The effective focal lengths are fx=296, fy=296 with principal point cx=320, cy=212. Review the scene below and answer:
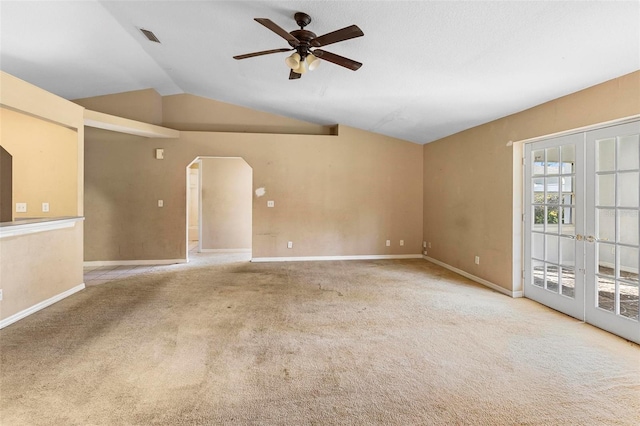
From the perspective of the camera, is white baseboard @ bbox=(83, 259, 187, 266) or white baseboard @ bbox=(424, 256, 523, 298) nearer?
white baseboard @ bbox=(424, 256, 523, 298)

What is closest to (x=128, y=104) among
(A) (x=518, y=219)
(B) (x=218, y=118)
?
(B) (x=218, y=118)

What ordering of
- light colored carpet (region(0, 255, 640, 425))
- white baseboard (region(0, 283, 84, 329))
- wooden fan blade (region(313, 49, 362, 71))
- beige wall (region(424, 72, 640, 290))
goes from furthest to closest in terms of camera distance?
white baseboard (region(0, 283, 84, 329))
beige wall (region(424, 72, 640, 290))
wooden fan blade (region(313, 49, 362, 71))
light colored carpet (region(0, 255, 640, 425))

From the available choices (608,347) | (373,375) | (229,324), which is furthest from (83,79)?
(608,347)

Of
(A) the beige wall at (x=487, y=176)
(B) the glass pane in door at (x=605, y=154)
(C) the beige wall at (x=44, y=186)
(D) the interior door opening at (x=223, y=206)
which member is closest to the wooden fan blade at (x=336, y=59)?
(A) the beige wall at (x=487, y=176)

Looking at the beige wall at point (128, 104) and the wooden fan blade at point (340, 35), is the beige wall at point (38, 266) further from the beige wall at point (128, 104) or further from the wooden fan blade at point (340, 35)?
the wooden fan blade at point (340, 35)

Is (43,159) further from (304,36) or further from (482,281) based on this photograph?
(482,281)

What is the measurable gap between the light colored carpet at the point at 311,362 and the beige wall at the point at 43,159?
55.1 inches

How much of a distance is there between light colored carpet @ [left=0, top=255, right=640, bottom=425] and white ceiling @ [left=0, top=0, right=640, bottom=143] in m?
2.48

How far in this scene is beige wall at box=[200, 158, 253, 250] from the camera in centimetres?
727

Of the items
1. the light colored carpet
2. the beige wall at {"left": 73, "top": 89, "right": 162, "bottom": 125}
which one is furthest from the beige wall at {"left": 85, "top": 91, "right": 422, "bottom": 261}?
the light colored carpet

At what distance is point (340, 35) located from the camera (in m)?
2.29

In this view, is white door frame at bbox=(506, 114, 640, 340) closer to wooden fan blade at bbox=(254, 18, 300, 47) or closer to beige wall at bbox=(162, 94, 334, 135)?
wooden fan blade at bbox=(254, 18, 300, 47)

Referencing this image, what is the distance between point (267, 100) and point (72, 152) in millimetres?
3070

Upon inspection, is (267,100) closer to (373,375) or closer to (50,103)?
(50,103)
